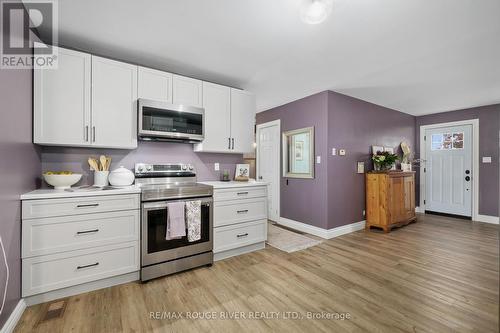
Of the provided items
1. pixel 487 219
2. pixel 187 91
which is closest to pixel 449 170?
pixel 487 219

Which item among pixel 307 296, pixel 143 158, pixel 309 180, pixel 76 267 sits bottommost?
pixel 307 296

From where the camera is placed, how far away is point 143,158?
2826 millimetres

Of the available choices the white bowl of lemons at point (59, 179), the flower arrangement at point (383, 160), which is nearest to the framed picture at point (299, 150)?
the flower arrangement at point (383, 160)

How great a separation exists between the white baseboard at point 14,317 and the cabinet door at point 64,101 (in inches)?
52.7

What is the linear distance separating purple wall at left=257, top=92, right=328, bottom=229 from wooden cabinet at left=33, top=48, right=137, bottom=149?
2.69 metres

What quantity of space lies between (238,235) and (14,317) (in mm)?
1993

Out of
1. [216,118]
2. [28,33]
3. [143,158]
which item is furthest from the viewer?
[216,118]

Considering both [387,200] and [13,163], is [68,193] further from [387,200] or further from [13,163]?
[387,200]

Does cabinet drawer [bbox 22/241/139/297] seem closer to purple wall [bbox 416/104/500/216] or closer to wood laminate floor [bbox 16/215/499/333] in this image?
wood laminate floor [bbox 16/215/499/333]

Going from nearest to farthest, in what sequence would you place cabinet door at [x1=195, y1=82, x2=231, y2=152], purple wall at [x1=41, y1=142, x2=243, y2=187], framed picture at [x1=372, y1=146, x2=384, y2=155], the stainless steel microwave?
purple wall at [x1=41, y1=142, x2=243, y2=187] → the stainless steel microwave → cabinet door at [x1=195, y1=82, x2=231, y2=152] → framed picture at [x1=372, y1=146, x2=384, y2=155]

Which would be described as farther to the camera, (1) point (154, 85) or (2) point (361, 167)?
(2) point (361, 167)

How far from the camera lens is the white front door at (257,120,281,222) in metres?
4.58

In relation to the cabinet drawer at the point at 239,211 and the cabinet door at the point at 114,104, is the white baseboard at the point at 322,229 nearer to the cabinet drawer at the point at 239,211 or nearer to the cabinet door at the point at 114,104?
the cabinet drawer at the point at 239,211

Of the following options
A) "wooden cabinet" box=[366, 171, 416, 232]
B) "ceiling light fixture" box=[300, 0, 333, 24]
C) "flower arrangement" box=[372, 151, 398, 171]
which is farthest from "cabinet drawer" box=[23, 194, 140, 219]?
"flower arrangement" box=[372, 151, 398, 171]
